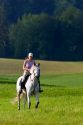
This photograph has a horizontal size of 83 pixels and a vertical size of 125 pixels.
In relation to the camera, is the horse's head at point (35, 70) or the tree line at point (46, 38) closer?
the horse's head at point (35, 70)

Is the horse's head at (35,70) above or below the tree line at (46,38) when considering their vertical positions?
above

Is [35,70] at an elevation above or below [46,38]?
above

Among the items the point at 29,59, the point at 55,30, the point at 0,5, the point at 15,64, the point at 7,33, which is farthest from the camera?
the point at 0,5

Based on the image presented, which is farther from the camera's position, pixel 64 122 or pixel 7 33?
pixel 7 33

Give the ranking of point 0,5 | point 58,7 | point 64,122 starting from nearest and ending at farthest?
point 64,122, point 0,5, point 58,7

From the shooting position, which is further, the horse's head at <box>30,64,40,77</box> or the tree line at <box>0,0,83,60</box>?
the tree line at <box>0,0,83,60</box>

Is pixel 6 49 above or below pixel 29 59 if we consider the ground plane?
below

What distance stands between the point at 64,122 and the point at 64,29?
370 feet

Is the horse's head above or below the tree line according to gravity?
above

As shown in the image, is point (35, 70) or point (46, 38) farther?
point (46, 38)

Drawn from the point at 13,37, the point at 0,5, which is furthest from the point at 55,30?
the point at 0,5

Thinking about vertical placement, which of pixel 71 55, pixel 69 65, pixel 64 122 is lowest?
pixel 71 55

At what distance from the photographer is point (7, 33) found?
456 ft

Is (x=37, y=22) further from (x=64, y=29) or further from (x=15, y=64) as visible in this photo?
(x=15, y=64)
